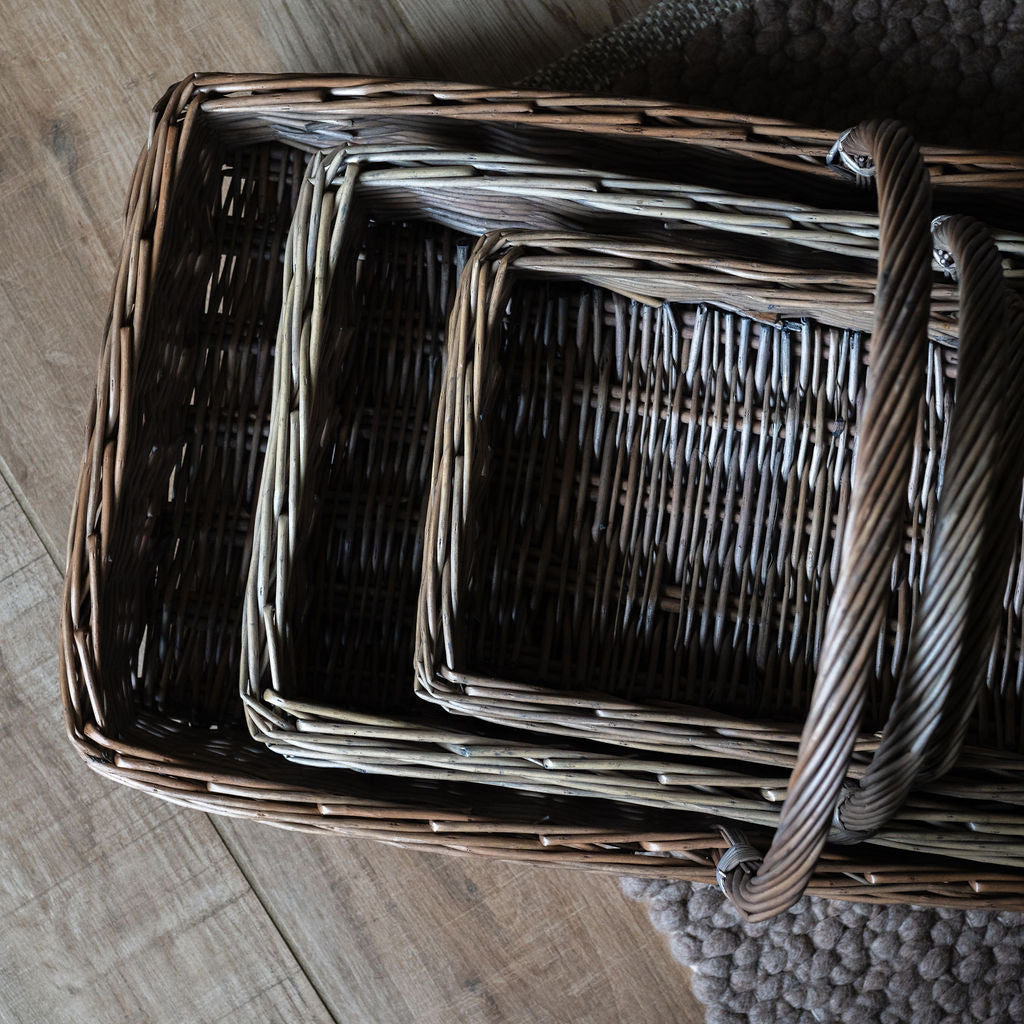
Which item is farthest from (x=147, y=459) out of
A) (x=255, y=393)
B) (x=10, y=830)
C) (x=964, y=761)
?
(x=964, y=761)

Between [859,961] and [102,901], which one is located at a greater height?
[102,901]

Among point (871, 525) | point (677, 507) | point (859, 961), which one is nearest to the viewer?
point (871, 525)

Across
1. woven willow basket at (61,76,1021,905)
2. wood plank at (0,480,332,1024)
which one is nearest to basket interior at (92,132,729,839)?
woven willow basket at (61,76,1021,905)

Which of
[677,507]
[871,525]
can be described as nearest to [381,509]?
[677,507]

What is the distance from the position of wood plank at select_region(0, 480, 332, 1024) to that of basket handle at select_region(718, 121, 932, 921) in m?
0.57

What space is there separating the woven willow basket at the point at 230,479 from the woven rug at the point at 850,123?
0.69 feet

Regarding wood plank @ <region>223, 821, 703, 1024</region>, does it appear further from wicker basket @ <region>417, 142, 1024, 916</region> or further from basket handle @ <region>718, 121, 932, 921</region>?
basket handle @ <region>718, 121, 932, 921</region>

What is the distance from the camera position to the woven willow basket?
22.4 inches

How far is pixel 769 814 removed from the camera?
0.55 metres

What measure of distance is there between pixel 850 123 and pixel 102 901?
0.94 meters

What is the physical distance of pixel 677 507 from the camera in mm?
674

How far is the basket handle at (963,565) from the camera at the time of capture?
43 cm

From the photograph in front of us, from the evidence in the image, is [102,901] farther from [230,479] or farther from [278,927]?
[230,479]

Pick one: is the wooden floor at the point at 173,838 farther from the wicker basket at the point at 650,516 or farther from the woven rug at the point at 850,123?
the wicker basket at the point at 650,516
